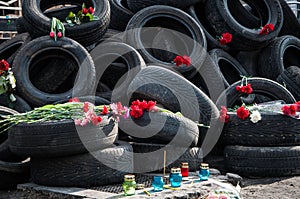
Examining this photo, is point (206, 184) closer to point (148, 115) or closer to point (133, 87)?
point (148, 115)

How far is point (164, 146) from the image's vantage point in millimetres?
5172

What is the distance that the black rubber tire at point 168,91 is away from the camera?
18.1ft

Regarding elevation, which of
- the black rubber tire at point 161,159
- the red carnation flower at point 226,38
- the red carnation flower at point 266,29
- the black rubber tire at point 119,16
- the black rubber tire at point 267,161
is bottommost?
the black rubber tire at point 267,161

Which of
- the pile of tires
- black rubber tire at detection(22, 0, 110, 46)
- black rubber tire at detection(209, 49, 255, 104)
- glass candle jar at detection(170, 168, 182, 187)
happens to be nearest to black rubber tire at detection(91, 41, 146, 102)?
the pile of tires

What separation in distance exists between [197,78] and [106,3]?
1796 millimetres

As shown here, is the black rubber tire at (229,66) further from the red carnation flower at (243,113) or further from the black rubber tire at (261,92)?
the red carnation flower at (243,113)

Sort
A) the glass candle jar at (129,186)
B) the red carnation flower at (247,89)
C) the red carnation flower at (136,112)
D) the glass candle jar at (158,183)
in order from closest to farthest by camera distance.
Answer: the glass candle jar at (129,186)
the glass candle jar at (158,183)
the red carnation flower at (136,112)
the red carnation flower at (247,89)

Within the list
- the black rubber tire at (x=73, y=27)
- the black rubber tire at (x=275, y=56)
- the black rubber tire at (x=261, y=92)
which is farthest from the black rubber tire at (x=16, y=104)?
the black rubber tire at (x=275, y=56)

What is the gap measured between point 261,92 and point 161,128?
2386 mm

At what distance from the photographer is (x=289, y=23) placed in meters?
9.81

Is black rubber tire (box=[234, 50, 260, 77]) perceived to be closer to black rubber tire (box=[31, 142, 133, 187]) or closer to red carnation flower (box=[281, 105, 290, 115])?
red carnation flower (box=[281, 105, 290, 115])

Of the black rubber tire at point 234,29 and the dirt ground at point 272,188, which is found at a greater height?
the black rubber tire at point 234,29

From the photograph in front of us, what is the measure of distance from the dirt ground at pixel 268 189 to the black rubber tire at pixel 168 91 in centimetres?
100

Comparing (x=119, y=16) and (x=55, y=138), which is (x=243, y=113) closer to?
(x=55, y=138)
